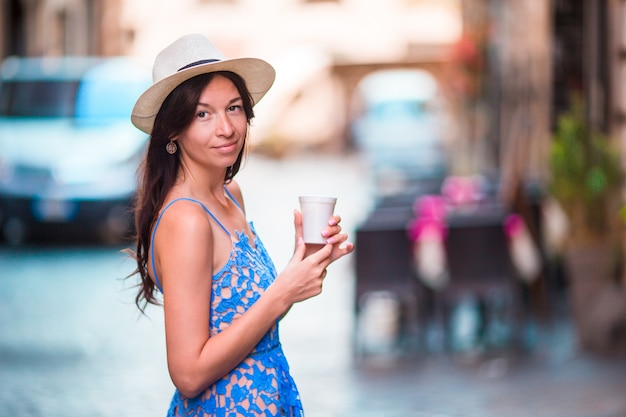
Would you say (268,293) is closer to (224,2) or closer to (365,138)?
(365,138)

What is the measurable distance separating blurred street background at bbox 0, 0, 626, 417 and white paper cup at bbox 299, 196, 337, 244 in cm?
111

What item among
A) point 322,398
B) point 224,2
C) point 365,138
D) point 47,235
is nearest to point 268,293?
point 322,398

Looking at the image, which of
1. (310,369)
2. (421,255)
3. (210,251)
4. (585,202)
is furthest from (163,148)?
(585,202)

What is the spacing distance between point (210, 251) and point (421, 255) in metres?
5.97

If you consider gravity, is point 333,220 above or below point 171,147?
below

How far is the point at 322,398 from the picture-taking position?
23.2 ft

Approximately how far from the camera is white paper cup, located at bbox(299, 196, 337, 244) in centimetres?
281

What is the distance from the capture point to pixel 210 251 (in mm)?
2834

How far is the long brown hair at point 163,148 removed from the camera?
115 inches

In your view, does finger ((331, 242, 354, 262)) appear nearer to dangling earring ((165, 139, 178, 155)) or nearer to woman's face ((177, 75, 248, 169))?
woman's face ((177, 75, 248, 169))

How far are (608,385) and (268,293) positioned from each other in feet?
16.0

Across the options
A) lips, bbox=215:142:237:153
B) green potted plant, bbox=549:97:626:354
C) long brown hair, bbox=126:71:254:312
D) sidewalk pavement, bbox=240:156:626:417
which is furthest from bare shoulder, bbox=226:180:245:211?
green potted plant, bbox=549:97:626:354

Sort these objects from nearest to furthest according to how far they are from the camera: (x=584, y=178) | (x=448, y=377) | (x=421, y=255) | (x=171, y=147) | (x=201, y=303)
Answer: (x=201, y=303) < (x=171, y=147) < (x=448, y=377) < (x=421, y=255) < (x=584, y=178)

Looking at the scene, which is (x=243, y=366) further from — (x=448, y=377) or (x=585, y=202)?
(x=585, y=202)
